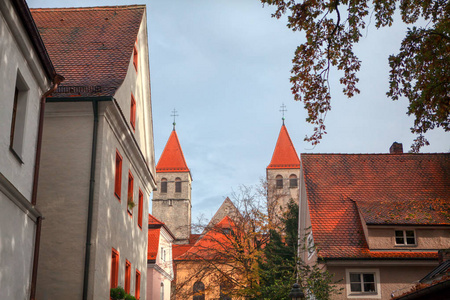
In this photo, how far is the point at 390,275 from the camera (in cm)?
2188

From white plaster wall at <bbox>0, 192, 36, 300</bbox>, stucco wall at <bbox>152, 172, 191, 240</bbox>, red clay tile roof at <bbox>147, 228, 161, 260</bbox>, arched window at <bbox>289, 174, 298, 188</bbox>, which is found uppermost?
arched window at <bbox>289, 174, 298, 188</bbox>

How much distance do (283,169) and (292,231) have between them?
53.1 m

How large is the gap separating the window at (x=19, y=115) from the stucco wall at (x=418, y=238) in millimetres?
15276

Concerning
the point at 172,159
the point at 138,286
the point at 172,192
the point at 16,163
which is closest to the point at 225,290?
the point at 138,286

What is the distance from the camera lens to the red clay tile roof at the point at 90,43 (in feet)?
52.1

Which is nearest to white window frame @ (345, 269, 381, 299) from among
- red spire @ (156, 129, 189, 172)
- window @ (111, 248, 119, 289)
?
window @ (111, 248, 119, 289)

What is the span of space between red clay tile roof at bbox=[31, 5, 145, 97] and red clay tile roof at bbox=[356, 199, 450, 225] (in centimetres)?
1131

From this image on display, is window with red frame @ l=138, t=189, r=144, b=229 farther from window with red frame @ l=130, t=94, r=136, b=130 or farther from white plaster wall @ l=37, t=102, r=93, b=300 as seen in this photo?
white plaster wall @ l=37, t=102, r=93, b=300

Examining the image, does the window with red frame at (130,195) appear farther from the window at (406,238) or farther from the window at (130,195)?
the window at (406,238)

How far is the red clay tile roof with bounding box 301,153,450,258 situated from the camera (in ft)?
74.9

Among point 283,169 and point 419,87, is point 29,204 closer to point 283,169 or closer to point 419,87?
point 419,87

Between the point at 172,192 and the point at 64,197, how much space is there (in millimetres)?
74320

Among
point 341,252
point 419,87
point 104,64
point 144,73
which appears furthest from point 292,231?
point 419,87

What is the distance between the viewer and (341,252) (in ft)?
72.1
